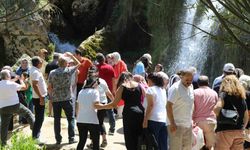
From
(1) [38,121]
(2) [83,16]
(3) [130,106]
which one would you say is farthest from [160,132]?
(2) [83,16]

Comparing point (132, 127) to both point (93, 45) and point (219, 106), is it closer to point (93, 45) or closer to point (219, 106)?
point (219, 106)

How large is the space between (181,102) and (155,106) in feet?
1.67

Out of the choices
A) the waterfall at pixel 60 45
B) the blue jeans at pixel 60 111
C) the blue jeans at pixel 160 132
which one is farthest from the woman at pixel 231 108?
the waterfall at pixel 60 45

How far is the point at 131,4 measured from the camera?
21.9 metres

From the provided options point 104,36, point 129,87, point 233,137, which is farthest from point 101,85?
point 104,36

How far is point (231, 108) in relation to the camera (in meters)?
6.62

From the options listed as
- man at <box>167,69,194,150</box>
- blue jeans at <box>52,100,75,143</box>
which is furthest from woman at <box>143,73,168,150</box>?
blue jeans at <box>52,100,75,143</box>

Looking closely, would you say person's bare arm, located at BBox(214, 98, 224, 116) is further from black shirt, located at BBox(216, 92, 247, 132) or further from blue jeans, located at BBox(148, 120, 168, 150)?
blue jeans, located at BBox(148, 120, 168, 150)

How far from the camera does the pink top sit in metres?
7.23

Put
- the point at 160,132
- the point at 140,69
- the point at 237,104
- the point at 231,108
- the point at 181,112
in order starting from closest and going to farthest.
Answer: the point at 237,104, the point at 231,108, the point at 181,112, the point at 160,132, the point at 140,69

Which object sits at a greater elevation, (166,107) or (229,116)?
(166,107)

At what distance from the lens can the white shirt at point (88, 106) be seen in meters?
7.61

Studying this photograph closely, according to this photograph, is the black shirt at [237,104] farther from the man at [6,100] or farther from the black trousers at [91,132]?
the man at [6,100]

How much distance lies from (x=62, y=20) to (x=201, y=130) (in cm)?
1821
